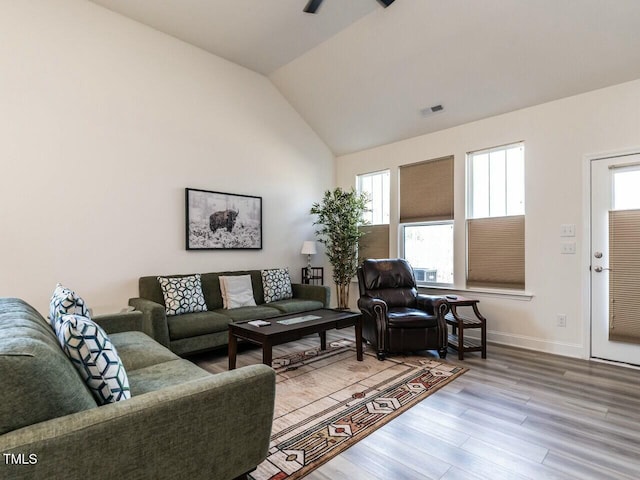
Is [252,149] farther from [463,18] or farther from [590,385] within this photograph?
[590,385]

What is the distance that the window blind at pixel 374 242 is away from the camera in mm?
5410

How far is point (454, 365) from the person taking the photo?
11.0ft

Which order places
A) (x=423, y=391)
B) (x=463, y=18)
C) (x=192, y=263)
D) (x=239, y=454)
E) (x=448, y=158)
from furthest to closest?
(x=448, y=158) < (x=192, y=263) < (x=463, y=18) < (x=423, y=391) < (x=239, y=454)

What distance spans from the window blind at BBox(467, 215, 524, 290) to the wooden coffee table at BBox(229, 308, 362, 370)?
184 centimetres

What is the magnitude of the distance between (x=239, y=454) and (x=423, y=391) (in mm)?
1801

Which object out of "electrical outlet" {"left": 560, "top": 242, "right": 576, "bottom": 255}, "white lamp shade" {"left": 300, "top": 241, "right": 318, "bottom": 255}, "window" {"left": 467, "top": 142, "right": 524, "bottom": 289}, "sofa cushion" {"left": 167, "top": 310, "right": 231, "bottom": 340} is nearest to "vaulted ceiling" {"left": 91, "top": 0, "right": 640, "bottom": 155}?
"window" {"left": 467, "top": 142, "right": 524, "bottom": 289}

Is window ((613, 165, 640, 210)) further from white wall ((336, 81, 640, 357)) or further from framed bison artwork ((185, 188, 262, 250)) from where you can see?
framed bison artwork ((185, 188, 262, 250))

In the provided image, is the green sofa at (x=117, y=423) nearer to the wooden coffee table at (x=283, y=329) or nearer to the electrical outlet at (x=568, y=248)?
the wooden coffee table at (x=283, y=329)

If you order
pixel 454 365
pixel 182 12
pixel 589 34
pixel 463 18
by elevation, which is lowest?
pixel 454 365

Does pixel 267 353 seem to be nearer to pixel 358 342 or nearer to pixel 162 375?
pixel 162 375

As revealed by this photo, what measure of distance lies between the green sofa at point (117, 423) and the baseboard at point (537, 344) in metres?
3.53

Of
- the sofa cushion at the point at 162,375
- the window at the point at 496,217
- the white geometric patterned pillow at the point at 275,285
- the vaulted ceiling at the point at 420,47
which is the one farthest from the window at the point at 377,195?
the sofa cushion at the point at 162,375

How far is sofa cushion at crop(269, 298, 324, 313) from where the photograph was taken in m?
4.19

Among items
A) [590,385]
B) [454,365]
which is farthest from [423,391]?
[590,385]
